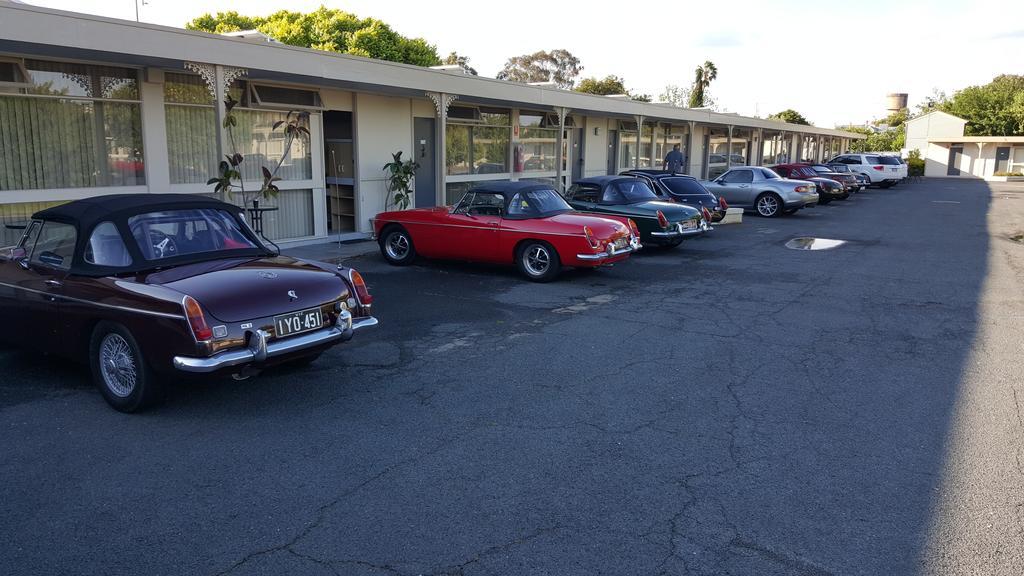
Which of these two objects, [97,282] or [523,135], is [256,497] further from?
[523,135]

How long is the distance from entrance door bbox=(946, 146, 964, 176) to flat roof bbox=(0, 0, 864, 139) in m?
56.5

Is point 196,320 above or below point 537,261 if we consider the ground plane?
above

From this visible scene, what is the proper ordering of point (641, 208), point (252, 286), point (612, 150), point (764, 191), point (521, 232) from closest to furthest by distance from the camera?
1. point (252, 286)
2. point (521, 232)
3. point (641, 208)
4. point (764, 191)
5. point (612, 150)

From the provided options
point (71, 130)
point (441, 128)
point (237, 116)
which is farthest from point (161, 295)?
point (441, 128)

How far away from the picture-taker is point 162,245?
586 centimetres

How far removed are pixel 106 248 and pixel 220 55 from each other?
5.52 metres

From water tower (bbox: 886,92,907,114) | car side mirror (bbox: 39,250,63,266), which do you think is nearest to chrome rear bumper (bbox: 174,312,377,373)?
car side mirror (bbox: 39,250,63,266)

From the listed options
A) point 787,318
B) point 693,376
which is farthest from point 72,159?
point 787,318

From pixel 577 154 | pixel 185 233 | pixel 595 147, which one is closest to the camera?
pixel 185 233

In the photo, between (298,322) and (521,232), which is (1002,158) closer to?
(521,232)

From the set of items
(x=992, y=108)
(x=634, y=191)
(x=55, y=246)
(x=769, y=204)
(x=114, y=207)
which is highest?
(x=992, y=108)

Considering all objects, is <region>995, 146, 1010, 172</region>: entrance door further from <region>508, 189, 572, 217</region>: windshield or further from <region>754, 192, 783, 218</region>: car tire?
<region>508, 189, 572, 217</region>: windshield

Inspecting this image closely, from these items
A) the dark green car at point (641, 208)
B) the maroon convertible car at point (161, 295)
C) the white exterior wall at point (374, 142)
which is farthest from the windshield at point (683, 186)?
the maroon convertible car at point (161, 295)

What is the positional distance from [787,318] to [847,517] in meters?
5.06
